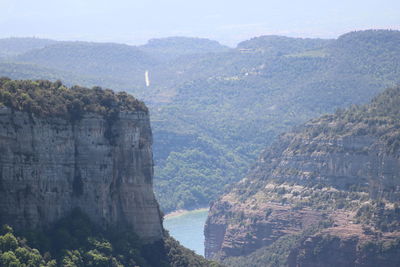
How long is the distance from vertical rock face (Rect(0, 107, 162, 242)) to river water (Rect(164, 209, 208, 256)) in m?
57.7

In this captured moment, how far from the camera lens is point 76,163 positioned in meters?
72.1

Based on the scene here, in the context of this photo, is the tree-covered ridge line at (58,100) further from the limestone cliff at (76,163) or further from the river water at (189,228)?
the river water at (189,228)

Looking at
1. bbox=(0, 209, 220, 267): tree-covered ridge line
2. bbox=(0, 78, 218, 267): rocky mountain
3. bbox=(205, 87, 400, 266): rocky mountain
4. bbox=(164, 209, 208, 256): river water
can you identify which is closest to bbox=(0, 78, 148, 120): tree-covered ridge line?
bbox=(0, 78, 218, 267): rocky mountain

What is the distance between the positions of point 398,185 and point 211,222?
30.9 m

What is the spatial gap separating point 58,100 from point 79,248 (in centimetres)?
746

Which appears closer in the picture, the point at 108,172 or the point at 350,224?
the point at 108,172

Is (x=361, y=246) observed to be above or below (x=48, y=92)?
below

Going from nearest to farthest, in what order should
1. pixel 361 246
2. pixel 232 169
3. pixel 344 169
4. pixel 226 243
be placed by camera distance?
pixel 361 246 < pixel 344 169 < pixel 226 243 < pixel 232 169

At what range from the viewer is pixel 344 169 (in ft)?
377

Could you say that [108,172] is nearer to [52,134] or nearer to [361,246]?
[52,134]

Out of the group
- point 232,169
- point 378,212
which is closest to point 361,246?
point 378,212

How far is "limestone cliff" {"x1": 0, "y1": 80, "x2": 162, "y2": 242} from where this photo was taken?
68438 millimetres

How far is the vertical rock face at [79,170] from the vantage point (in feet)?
224

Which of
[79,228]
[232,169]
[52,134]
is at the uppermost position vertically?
[52,134]
